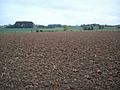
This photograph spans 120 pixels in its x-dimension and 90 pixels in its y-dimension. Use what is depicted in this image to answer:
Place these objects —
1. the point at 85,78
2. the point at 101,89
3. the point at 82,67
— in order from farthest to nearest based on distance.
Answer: the point at 82,67 → the point at 85,78 → the point at 101,89

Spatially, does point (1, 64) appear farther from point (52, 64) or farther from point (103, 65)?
point (103, 65)

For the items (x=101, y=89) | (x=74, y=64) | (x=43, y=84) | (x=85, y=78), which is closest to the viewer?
(x=101, y=89)

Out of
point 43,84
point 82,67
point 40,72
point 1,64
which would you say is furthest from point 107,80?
point 1,64

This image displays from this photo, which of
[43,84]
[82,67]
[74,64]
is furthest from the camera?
[74,64]

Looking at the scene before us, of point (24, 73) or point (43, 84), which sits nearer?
point (43, 84)

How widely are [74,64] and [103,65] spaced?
1527 millimetres

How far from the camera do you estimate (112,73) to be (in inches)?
290

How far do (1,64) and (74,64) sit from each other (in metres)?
4.07

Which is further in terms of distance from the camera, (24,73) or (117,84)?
(24,73)

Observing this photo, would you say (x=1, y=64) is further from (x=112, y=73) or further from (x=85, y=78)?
(x=112, y=73)

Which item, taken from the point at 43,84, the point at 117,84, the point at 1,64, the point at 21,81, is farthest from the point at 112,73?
the point at 1,64

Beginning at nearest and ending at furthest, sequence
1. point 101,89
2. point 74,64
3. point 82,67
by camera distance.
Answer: point 101,89
point 82,67
point 74,64

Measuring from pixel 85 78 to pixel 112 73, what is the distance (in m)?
1.39

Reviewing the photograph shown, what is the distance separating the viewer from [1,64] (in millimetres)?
9266
